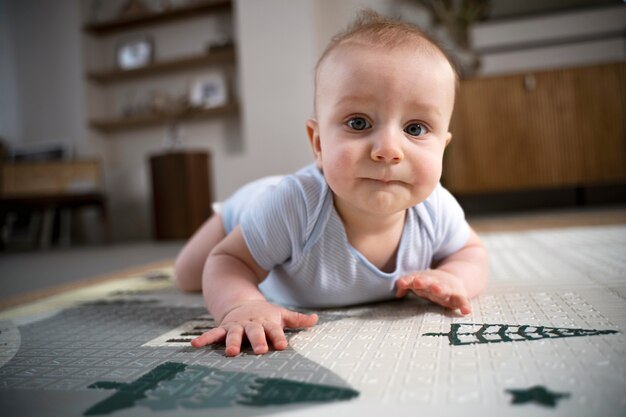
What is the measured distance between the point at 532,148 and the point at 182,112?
1.97m

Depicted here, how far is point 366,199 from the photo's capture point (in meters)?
0.55

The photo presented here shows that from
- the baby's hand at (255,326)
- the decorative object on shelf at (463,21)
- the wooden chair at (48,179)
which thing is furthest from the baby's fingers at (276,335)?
the wooden chair at (48,179)

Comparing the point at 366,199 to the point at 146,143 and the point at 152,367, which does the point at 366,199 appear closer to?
the point at 152,367

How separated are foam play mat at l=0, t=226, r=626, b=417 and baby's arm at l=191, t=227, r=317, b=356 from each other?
1 cm

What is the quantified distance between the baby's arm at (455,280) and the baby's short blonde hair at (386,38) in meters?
0.24

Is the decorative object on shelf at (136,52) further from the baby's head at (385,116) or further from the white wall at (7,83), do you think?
the baby's head at (385,116)

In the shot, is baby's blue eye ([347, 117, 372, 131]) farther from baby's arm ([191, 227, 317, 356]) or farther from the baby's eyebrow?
baby's arm ([191, 227, 317, 356])

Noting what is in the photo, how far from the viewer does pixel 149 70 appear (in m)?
3.37

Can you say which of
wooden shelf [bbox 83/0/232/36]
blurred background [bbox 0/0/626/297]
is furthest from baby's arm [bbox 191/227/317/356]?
wooden shelf [bbox 83/0/232/36]

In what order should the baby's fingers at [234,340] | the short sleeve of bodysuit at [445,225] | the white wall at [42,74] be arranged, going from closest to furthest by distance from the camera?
the baby's fingers at [234,340], the short sleeve of bodysuit at [445,225], the white wall at [42,74]

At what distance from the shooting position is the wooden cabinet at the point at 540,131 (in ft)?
7.72

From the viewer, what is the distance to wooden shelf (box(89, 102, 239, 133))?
3150 mm

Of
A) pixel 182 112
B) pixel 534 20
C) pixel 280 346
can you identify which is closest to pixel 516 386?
pixel 280 346

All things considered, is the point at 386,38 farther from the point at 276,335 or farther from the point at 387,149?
the point at 276,335
